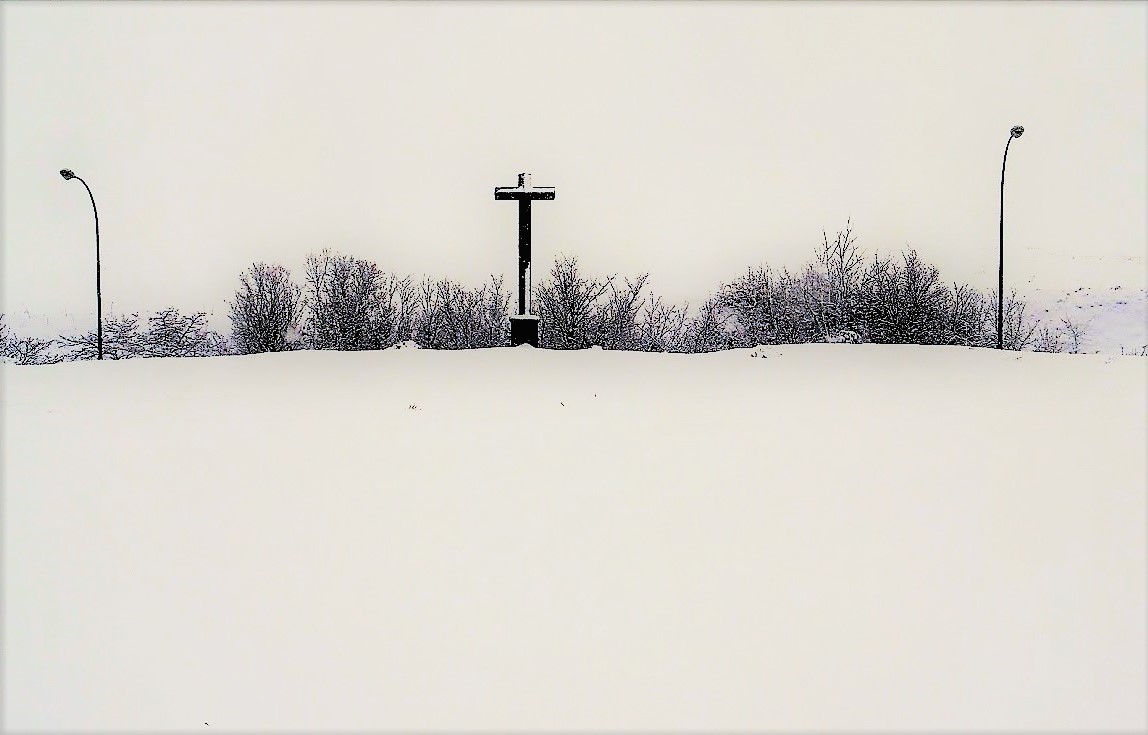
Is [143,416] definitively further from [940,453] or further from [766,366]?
[766,366]

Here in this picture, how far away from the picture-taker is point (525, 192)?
1470 cm

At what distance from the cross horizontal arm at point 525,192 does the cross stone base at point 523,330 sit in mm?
2162

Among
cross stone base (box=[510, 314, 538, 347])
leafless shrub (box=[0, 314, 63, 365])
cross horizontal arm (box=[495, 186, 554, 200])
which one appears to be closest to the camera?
cross stone base (box=[510, 314, 538, 347])

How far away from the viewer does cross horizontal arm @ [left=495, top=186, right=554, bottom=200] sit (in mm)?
14703

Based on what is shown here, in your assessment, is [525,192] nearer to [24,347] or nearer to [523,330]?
[523,330]

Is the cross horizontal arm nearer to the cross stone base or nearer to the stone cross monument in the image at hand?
the stone cross monument

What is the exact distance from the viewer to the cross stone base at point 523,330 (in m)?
14.5

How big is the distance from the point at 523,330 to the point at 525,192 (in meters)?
2.46

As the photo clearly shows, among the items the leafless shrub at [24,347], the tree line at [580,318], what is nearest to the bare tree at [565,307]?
the tree line at [580,318]

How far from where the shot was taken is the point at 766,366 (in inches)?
447

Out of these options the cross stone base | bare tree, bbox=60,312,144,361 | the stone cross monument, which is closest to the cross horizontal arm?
the stone cross monument

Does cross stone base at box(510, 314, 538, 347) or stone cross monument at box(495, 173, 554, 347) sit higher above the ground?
stone cross monument at box(495, 173, 554, 347)

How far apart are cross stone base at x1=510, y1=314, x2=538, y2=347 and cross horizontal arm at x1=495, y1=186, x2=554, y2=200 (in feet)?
7.09

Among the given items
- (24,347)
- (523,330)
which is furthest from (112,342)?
(523,330)
